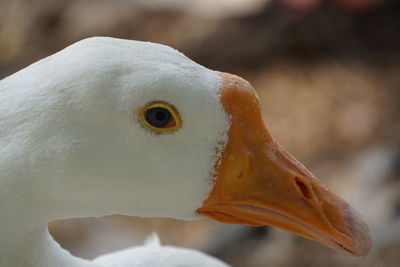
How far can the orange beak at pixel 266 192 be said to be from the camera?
1.77 meters

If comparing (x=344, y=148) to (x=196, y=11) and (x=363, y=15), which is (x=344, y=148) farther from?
(x=196, y=11)

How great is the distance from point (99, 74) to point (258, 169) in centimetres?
45

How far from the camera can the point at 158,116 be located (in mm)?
1628

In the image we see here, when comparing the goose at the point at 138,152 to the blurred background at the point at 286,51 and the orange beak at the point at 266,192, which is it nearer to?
the orange beak at the point at 266,192

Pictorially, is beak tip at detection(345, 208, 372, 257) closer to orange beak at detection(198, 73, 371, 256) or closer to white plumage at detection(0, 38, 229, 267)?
orange beak at detection(198, 73, 371, 256)

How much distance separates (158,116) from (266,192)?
35 cm

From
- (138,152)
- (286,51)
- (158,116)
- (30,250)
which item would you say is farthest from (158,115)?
(286,51)

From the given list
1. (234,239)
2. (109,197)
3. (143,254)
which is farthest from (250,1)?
(109,197)

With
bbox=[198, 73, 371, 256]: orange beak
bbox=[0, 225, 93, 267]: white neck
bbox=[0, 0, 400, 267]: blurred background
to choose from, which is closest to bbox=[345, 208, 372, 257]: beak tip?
bbox=[198, 73, 371, 256]: orange beak

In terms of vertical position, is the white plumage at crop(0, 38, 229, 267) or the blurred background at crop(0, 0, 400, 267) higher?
the blurred background at crop(0, 0, 400, 267)

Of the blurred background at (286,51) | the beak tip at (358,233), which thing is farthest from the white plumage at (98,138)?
the blurred background at (286,51)

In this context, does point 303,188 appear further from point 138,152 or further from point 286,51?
point 286,51

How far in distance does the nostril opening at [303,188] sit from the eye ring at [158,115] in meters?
0.38

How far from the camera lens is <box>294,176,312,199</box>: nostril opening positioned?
6.06 ft
